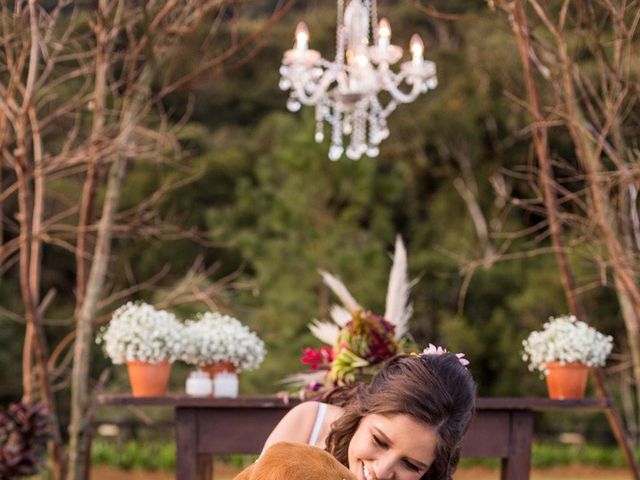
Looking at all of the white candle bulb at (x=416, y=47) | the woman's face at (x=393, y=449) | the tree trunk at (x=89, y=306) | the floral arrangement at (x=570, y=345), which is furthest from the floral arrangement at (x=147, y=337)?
the white candle bulb at (x=416, y=47)

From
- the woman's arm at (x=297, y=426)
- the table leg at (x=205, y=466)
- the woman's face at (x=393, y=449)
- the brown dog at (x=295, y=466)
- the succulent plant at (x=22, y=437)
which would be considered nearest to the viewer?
the brown dog at (x=295, y=466)

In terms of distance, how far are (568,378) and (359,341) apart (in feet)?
2.85

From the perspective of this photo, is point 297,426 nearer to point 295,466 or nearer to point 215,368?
point 295,466

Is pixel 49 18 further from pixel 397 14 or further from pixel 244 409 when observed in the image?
pixel 397 14

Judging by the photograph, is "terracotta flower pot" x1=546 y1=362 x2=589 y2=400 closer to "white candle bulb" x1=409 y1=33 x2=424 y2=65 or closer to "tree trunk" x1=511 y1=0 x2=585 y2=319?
"tree trunk" x1=511 y1=0 x2=585 y2=319

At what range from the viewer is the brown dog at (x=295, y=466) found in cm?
180

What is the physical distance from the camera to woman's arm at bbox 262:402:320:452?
2801mm

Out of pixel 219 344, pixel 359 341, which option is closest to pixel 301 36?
pixel 219 344

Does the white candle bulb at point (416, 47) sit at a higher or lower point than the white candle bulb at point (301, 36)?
lower

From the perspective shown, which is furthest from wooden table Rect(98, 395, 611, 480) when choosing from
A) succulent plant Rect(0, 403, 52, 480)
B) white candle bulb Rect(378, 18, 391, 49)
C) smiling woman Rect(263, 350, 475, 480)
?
white candle bulb Rect(378, 18, 391, 49)

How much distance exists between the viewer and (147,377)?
4.42 meters

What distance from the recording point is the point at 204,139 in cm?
1595

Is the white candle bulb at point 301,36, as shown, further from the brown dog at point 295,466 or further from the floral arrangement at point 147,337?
the brown dog at point 295,466

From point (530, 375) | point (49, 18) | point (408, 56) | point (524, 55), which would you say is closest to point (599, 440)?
point (530, 375)
